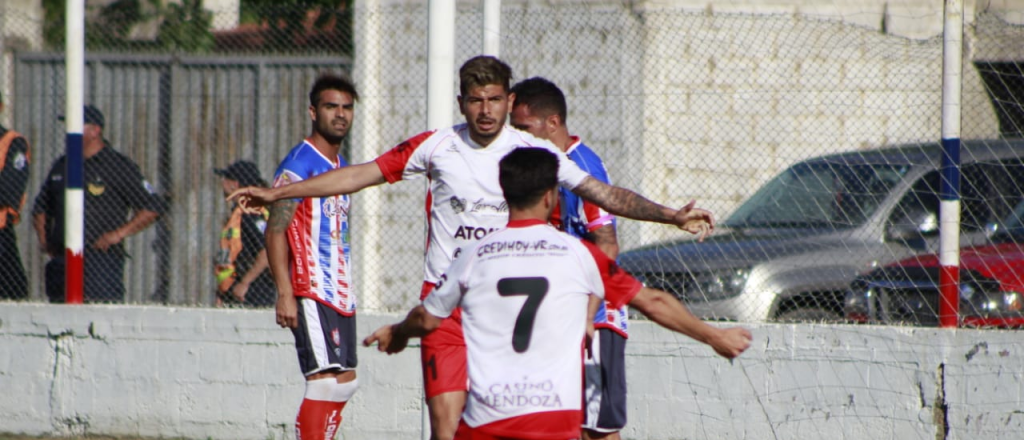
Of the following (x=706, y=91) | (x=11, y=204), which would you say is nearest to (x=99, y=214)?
(x=11, y=204)

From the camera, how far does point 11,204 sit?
862 centimetres

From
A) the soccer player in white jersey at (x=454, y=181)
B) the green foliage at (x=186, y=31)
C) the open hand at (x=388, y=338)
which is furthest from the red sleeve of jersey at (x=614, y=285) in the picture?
the green foliage at (x=186, y=31)

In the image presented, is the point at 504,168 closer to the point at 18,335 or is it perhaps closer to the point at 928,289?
the point at 928,289

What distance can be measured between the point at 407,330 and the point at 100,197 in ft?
15.5

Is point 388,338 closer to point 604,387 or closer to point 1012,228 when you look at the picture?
point 604,387

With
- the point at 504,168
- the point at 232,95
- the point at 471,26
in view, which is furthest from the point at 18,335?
the point at 504,168

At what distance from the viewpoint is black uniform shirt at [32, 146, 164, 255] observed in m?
8.46

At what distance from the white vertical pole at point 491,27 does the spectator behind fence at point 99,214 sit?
292 centimetres

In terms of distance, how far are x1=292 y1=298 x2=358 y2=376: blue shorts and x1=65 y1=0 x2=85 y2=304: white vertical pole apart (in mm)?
2522

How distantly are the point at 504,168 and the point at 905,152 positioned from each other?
407 cm

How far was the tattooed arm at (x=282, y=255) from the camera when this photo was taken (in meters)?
6.20

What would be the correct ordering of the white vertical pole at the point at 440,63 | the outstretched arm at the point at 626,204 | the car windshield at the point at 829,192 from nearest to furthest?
the outstretched arm at the point at 626,204 < the white vertical pole at the point at 440,63 < the car windshield at the point at 829,192

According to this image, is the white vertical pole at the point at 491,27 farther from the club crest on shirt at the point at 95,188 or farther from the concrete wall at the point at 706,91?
the club crest on shirt at the point at 95,188

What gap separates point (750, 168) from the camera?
25.7 ft
